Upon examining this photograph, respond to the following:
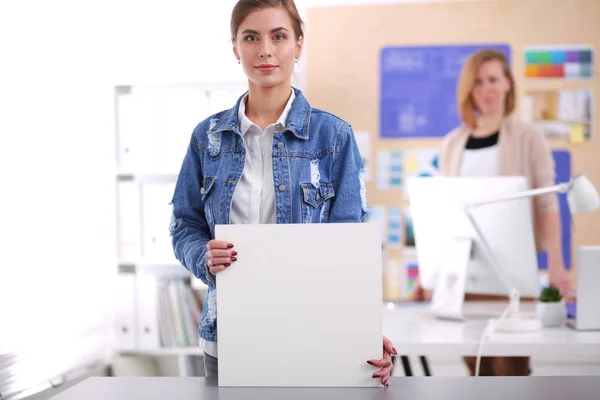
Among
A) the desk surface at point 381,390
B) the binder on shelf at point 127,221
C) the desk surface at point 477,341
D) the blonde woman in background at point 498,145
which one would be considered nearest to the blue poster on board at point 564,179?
the blonde woman in background at point 498,145

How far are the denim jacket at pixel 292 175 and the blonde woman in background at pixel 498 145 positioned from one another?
227 centimetres

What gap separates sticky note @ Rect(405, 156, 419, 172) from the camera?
4.02 metres

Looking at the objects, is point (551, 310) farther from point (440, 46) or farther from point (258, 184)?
point (440, 46)

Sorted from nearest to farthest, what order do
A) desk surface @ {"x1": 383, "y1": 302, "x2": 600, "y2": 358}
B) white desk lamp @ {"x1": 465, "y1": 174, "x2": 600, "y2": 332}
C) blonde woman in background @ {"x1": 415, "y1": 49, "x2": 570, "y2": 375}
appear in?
desk surface @ {"x1": 383, "y1": 302, "x2": 600, "y2": 358}, white desk lamp @ {"x1": 465, "y1": 174, "x2": 600, "y2": 332}, blonde woman in background @ {"x1": 415, "y1": 49, "x2": 570, "y2": 375}

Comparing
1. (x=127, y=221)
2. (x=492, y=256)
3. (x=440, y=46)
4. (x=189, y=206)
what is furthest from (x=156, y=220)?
(x=189, y=206)

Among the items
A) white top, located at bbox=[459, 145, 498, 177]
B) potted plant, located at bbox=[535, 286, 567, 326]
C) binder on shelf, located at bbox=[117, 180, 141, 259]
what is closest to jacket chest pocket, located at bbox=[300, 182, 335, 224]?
potted plant, located at bbox=[535, 286, 567, 326]

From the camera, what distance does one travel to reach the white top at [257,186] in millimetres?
1344

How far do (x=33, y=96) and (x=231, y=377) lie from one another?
1827 mm

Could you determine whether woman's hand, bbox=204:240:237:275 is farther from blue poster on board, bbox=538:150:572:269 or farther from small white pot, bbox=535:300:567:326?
blue poster on board, bbox=538:150:572:269

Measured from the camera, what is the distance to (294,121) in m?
1.33

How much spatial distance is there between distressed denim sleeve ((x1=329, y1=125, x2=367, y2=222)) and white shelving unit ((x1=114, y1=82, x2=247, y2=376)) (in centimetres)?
200

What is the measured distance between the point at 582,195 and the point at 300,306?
1348mm

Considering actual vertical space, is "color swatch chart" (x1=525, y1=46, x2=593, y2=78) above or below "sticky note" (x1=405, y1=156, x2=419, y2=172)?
above

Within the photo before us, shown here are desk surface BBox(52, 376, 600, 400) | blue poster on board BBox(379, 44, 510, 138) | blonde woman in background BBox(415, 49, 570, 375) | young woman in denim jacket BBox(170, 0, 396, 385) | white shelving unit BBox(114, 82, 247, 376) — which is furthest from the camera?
blue poster on board BBox(379, 44, 510, 138)
